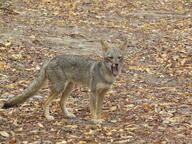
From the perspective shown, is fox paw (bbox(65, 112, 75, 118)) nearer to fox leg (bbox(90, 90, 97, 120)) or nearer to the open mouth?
fox leg (bbox(90, 90, 97, 120))

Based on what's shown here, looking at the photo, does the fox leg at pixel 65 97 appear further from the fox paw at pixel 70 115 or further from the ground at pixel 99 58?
the ground at pixel 99 58

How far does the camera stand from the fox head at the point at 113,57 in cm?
814

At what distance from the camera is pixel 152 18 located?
845 inches

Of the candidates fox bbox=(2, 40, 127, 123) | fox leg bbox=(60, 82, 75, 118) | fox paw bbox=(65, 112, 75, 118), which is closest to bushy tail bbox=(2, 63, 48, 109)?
fox bbox=(2, 40, 127, 123)

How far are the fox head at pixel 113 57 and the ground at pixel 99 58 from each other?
3.23 ft

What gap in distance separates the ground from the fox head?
0.99 metres

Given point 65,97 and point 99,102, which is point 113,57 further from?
point 65,97

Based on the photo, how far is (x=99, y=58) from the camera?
14172 millimetres

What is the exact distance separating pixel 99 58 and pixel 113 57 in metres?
6.05

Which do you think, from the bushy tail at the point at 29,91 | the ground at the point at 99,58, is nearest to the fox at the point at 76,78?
the bushy tail at the point at 29,91

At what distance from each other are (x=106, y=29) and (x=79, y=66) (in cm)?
1000

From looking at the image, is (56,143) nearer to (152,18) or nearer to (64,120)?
(64,120)

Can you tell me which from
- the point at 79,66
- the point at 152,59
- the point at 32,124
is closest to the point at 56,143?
the point at 32,124

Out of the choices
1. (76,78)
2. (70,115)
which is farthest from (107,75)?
(70,115)
